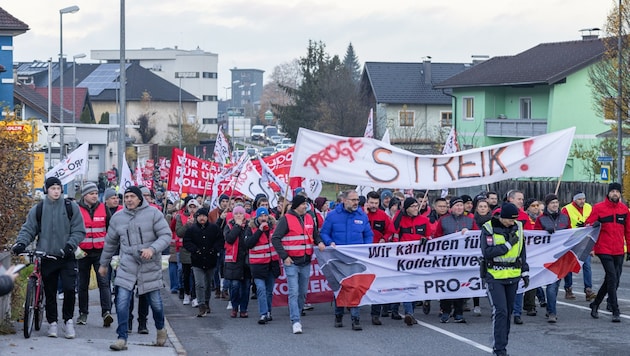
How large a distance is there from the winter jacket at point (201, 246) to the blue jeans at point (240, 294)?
466mm

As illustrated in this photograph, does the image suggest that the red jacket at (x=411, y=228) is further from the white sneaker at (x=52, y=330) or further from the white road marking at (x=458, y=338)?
the white sneaker at (x=52, y=330)

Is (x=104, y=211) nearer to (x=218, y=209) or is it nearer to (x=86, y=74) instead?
(x=218, y=209)

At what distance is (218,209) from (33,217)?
6363mm

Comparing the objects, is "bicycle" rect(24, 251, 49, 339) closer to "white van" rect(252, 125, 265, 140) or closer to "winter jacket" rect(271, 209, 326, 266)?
"winter jacket" rect(271, 209, 326, 266)

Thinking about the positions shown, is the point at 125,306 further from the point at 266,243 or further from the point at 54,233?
the point at 266,243

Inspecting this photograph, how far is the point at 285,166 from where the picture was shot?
22484mm

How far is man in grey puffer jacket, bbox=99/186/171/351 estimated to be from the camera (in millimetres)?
12266

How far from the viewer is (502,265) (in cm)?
1186

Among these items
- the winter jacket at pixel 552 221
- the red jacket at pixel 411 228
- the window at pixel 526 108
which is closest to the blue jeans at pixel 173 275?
the red jacket at pixel 411 228

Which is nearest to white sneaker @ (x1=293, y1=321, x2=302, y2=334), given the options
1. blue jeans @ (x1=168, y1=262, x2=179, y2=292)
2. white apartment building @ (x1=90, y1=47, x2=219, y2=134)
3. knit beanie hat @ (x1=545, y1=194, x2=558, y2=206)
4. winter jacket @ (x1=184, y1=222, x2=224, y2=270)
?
winter jacket @ (x1=184, y1=222, x2=224, y2=270)

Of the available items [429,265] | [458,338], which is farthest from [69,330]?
[429,265]

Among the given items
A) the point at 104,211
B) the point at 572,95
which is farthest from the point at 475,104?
the point at 104,211

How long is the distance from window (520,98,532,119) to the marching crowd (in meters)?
43.1

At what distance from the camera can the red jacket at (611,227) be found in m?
14.8
